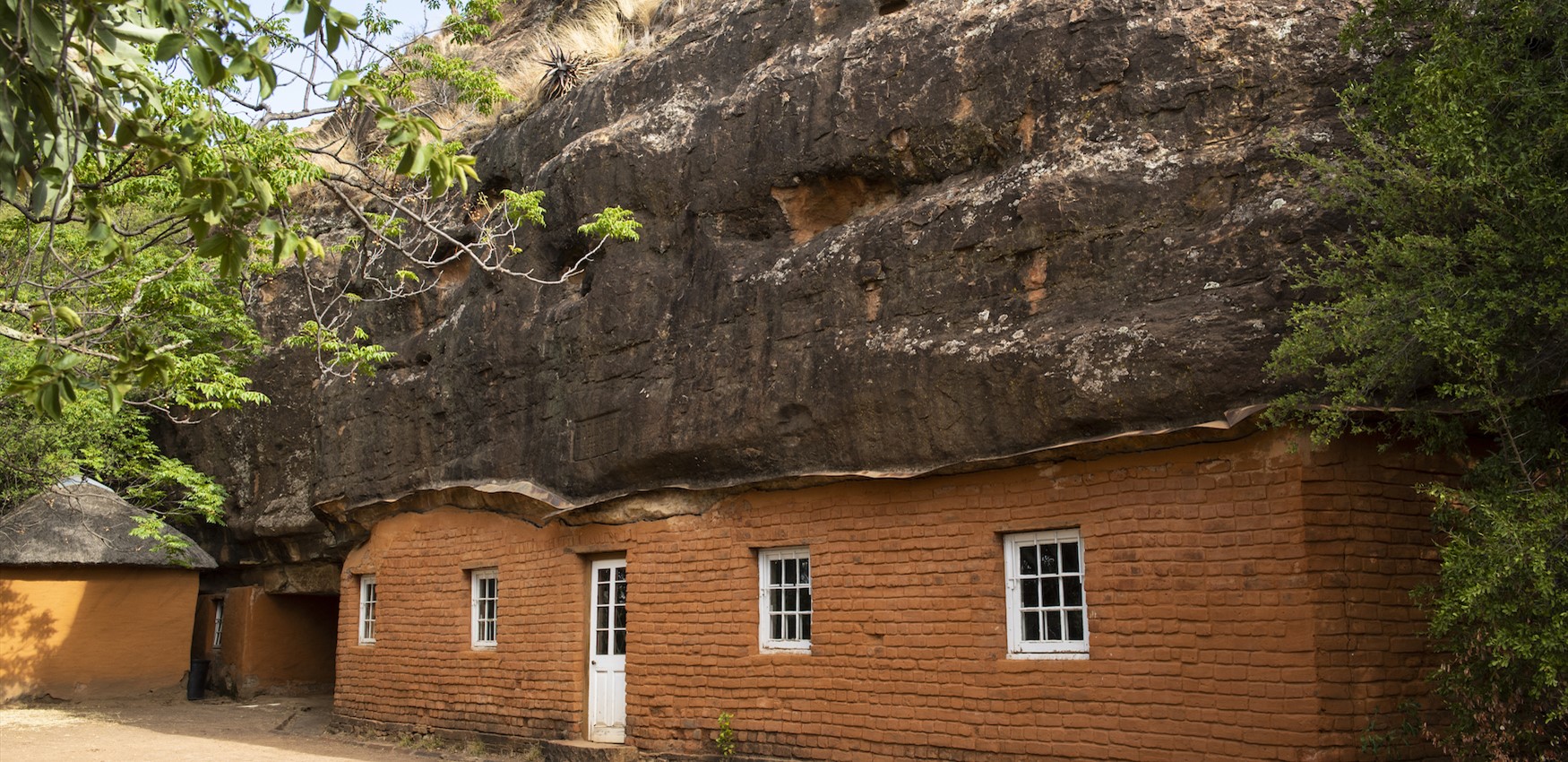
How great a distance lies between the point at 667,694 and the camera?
11.7 meters

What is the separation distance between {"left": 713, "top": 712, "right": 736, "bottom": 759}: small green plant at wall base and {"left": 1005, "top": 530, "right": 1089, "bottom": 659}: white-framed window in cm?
294

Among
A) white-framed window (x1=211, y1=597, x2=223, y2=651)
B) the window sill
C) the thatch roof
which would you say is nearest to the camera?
the window sill

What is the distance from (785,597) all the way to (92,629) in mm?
13482

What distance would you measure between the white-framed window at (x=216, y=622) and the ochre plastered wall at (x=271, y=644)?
2.0 inches

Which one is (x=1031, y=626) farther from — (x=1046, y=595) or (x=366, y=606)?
(x=366, y=606)

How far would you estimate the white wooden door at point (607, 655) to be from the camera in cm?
1259

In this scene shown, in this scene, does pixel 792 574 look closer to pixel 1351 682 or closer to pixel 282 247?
pixel 1351 682

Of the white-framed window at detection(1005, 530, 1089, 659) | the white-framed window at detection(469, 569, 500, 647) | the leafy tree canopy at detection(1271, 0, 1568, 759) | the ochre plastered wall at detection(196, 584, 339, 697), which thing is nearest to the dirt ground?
the ochre plastered wall at detection(196, 584, 339, 697)

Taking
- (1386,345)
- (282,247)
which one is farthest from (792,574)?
(282,247)

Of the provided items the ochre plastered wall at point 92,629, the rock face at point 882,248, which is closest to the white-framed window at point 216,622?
the ochre plastered wall at point 92,629

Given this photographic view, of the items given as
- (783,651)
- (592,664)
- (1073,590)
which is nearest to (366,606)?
(592,664)

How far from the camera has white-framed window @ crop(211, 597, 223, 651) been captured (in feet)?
71.1

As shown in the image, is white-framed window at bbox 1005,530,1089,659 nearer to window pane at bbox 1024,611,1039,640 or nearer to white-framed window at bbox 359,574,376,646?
window pane at bbox 1024,611,1039,640

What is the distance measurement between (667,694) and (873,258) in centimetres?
458
